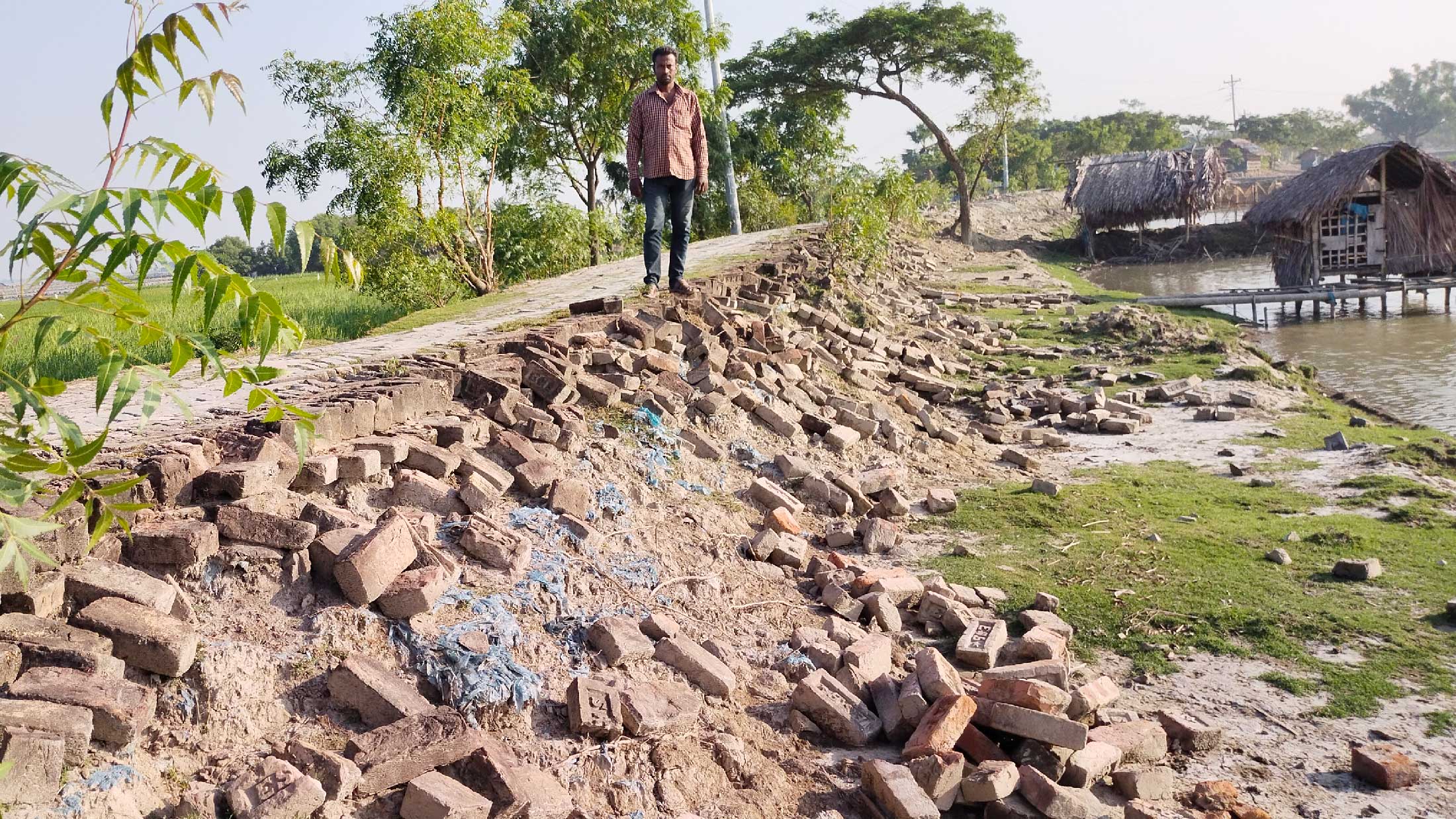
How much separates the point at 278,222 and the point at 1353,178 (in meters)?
21.7

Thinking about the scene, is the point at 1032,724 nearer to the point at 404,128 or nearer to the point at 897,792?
the point at 897,792

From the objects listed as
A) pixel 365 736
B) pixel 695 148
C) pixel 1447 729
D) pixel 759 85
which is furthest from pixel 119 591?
pixel 759 85

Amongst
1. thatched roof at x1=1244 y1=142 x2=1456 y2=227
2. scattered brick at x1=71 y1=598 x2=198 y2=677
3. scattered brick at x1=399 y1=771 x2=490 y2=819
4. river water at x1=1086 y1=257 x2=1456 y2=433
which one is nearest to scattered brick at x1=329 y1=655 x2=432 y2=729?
scattered brick at x1=399 y1=771 x2=490 y2=819

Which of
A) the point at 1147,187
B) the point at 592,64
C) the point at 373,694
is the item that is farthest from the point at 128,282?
the point at 1147,187

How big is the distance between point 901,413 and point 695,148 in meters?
2.46

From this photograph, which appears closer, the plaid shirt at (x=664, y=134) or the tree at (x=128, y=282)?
the tree at (x=128, y=282)

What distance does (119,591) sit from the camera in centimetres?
285

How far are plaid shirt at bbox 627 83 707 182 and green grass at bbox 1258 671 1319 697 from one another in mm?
4832

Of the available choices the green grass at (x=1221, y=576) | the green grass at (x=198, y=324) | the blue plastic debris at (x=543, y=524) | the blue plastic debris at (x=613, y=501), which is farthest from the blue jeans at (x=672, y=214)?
the blue plastic debris at (x=543, y=524)

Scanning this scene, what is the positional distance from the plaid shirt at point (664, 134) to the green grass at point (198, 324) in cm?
257

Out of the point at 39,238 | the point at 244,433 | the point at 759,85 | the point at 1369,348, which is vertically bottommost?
the point at 1369,348

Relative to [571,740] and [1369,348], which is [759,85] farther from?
[571,740]

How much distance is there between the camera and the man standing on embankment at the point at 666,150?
7.20 meters

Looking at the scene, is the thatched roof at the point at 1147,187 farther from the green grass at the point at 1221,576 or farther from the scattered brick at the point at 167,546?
the scattered brick at the point at 167,546
